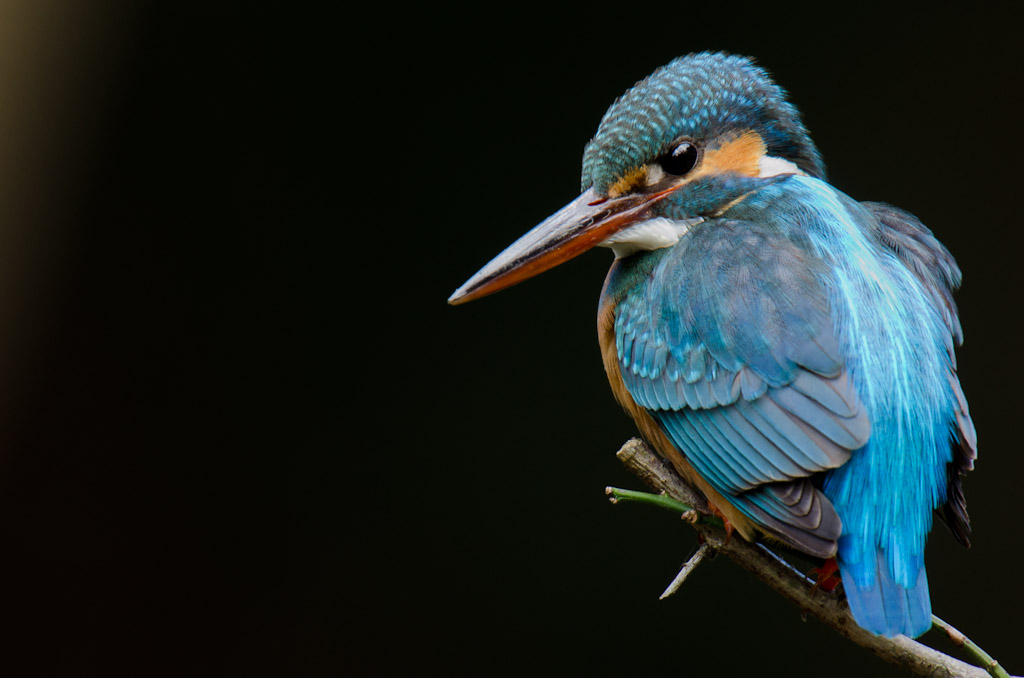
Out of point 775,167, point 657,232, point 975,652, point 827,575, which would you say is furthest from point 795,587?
point 775,167

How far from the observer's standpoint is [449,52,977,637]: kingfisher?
1288mm

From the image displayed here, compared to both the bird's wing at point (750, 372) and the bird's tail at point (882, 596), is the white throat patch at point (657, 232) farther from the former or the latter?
the bird's tail at point (882, 596)

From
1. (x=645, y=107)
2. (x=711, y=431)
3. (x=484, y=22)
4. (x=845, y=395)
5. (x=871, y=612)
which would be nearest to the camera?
(x=871, y=612)

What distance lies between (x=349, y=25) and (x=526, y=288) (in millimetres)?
898

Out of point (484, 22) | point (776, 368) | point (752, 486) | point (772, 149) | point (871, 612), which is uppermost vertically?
point (484, 22)

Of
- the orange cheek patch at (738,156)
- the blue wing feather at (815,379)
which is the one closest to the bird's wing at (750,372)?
the blue wing feather at (815,379)

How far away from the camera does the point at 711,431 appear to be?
1438 mm

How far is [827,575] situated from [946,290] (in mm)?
544

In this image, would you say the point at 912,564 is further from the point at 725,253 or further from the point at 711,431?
the point at 725,253

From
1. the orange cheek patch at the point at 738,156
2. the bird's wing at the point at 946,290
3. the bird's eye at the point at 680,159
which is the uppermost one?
the bird's eye at the point at 680,159

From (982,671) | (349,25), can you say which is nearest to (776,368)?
(982,671)

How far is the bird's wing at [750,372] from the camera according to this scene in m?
1.30

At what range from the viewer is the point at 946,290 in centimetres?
162

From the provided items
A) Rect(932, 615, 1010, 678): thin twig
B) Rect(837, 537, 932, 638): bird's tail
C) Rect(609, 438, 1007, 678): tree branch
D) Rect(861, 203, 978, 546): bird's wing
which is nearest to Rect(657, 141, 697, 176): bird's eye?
Rect(861, 203, 978, 546): bird's wing
